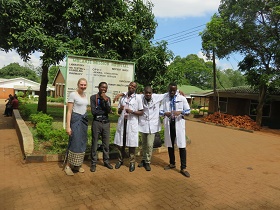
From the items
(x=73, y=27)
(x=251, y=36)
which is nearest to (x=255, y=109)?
(x=251, y=36)

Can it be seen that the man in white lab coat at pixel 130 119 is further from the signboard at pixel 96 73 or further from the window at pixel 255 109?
the window at pixel 255 109

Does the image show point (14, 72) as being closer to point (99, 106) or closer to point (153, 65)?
point (153, 65)

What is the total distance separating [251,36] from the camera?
14609 mm

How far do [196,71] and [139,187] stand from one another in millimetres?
54694

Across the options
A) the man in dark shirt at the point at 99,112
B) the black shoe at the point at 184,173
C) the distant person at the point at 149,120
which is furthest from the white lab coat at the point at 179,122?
the man in dark shirt at the point at 99,112

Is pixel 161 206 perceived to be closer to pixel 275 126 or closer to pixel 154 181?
pixel 154 181

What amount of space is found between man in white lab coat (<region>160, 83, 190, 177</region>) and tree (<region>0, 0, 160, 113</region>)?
430cm

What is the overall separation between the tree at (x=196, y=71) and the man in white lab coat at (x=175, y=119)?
5078cm

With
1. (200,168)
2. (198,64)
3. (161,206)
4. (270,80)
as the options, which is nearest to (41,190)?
(161,206)

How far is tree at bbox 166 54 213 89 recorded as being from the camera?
55281 mm

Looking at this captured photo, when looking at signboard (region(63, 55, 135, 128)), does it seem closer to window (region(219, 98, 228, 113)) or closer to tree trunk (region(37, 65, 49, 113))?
tree trunk (region(37, 65, 49, 113))

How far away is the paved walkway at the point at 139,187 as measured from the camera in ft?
11.6

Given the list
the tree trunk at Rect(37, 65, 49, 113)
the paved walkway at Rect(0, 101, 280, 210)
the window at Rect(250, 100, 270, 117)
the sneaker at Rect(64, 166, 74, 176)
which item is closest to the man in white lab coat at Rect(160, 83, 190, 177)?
the paved walkway at Rect(0, 101, 280, 210)

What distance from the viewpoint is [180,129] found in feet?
16.0
